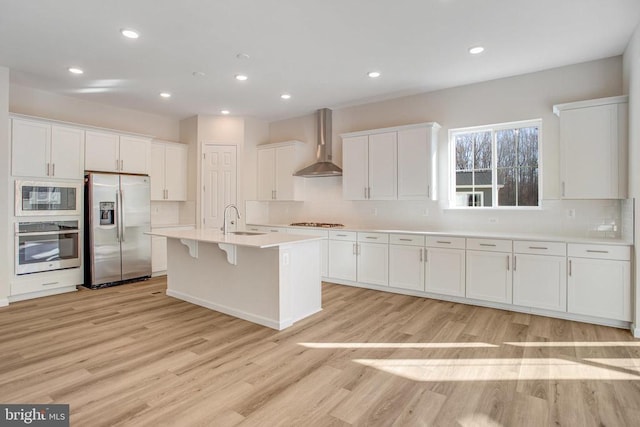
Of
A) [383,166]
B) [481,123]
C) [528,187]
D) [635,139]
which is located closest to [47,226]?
[383,166]

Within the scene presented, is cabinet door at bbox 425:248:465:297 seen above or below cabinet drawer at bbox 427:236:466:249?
below

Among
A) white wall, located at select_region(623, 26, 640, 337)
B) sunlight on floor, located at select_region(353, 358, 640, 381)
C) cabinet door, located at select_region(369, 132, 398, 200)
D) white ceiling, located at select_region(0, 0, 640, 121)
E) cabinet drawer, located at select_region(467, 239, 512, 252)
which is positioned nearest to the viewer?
sunlight on floor, located at select_region(353, 358, 640, 381)

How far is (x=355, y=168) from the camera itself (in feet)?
18.0

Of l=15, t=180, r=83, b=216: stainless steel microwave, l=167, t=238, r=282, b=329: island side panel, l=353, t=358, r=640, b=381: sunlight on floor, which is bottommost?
l=353, t=358, r=640, b=381: sunlight on floor

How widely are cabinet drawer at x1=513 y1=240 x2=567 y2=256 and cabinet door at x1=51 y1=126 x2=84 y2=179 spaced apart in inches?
238

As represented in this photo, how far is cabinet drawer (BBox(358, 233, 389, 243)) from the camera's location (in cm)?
489

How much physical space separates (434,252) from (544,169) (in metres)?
1.72

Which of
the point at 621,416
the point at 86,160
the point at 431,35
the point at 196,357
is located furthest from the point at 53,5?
the point at 621,416

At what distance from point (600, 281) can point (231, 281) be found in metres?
3.96

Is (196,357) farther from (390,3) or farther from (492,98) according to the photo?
(492,98)

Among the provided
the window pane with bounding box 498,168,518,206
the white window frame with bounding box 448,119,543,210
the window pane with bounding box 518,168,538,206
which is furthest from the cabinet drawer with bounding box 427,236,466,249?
the window pane with bounding box 518,168,538,206

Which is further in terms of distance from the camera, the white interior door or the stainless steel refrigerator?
the white interior door

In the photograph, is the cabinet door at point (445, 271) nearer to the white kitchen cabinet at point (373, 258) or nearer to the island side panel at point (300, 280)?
the white kitchen cabinet at point (373, 258)

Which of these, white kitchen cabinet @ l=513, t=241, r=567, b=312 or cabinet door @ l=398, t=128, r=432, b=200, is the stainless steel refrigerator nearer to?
cabinet door @ l=398, t=128, r=432, b=200
